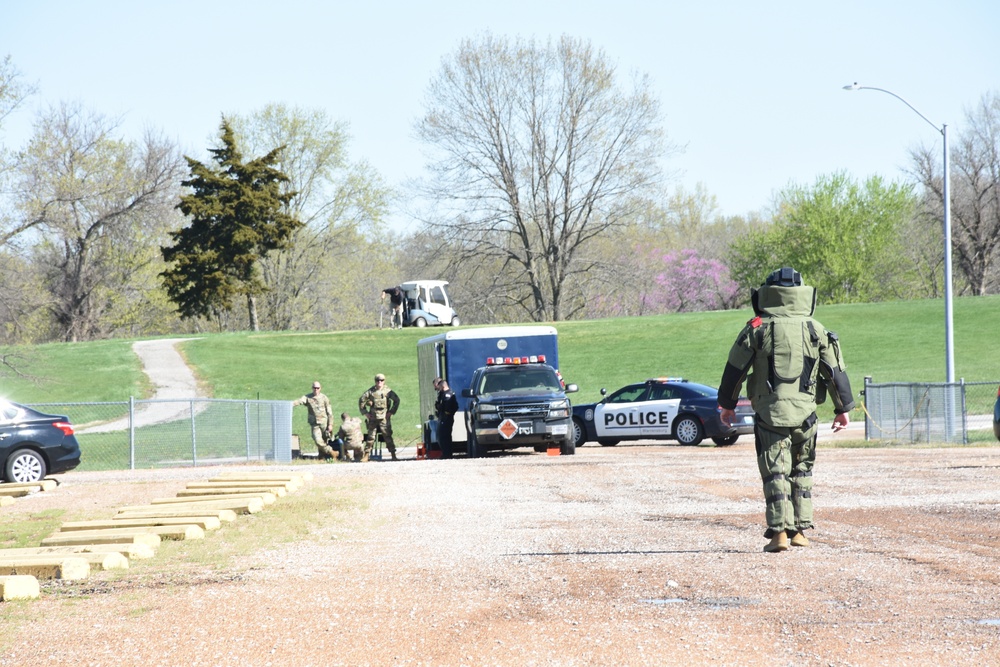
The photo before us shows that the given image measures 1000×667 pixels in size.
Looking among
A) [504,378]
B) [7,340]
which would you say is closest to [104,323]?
[7,340]

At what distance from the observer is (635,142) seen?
67.1 m

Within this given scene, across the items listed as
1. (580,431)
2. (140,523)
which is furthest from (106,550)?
(580,431)

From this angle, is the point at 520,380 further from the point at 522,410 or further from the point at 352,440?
the point at 352,440

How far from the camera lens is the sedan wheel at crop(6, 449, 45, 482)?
18625 millimetres

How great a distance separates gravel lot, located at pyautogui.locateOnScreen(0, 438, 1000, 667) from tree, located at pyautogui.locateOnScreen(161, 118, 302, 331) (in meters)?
51.5

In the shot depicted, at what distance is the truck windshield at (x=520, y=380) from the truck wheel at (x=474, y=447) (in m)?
0.84

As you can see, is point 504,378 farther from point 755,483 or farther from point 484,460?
point 755,483

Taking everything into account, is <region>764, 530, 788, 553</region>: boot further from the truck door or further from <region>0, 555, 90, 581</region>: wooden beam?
the truck door

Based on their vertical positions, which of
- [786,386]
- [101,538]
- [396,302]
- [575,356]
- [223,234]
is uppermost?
[223,234]

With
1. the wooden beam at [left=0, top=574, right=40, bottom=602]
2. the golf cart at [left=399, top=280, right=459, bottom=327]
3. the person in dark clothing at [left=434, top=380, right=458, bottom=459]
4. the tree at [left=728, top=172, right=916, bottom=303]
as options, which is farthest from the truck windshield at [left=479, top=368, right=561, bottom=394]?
the tree at [left=728, top=172, right=916, bottom=303]

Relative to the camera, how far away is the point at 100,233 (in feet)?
212

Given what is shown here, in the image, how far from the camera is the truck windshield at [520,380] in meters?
22.1

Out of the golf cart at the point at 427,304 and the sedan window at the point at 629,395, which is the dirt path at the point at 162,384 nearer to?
the golf cart at the point at 427,304

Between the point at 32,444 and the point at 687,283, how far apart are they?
7331 centimetres
